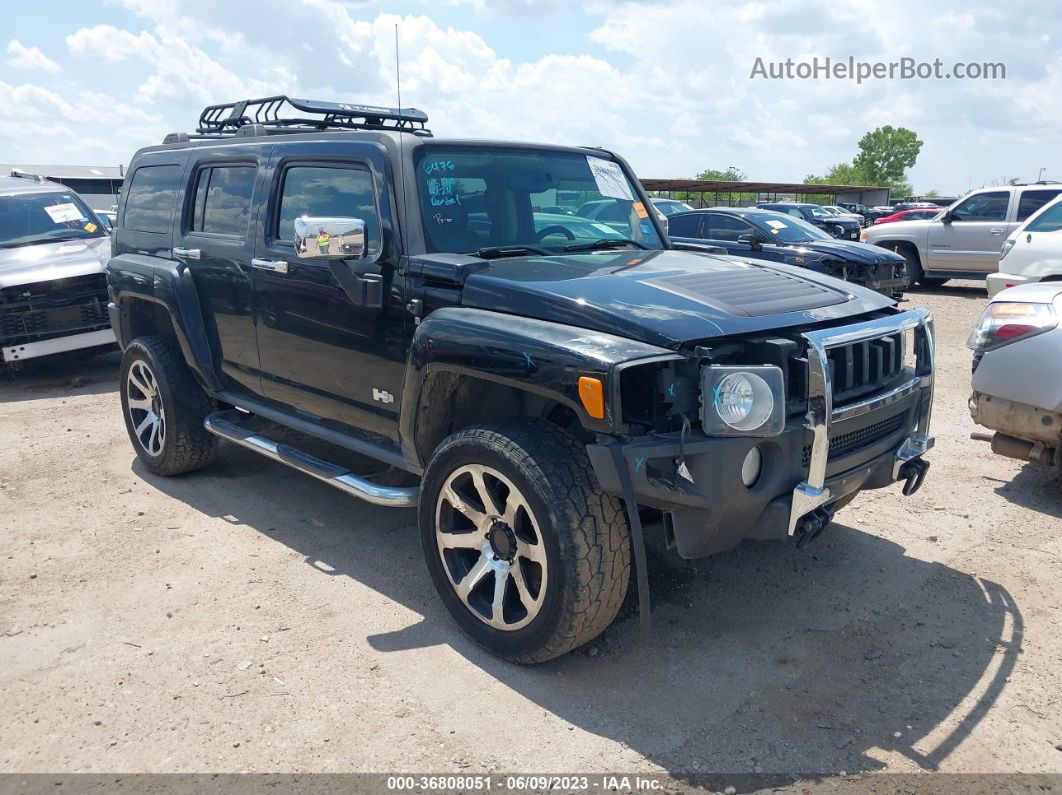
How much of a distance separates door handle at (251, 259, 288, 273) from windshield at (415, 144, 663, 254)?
95cm

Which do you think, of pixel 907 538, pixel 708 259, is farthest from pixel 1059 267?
pixel 708 259

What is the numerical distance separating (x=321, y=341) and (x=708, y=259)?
6.44ft

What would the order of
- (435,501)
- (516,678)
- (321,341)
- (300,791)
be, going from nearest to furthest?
(300,791) → (516,678) → (435,501) → (321,341)

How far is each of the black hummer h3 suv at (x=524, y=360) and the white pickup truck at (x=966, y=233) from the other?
1156 centimetres

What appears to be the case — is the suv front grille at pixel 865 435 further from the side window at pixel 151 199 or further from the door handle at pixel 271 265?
the side window at pixel 151 199

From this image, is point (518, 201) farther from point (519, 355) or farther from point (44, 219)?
point (44, 219)

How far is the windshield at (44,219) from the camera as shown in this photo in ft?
29.5

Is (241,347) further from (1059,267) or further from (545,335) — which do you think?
(1059,267)

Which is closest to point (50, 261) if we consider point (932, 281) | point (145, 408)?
point (145, 408)

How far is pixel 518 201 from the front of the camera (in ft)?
13.4

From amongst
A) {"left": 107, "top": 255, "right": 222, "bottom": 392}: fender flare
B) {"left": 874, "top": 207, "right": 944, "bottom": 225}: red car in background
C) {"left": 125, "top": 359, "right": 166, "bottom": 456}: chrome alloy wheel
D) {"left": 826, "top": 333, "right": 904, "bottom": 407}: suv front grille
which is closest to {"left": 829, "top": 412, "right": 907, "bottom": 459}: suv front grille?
{"left": 826, "top": 333, "right": 904, "bottom": 407}: suv front grille

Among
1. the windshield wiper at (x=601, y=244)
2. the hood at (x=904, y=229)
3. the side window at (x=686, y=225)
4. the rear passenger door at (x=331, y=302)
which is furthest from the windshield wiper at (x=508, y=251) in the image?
the hood at (x=904, y=229)

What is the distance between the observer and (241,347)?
4.79m

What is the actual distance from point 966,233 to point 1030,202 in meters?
1.03
